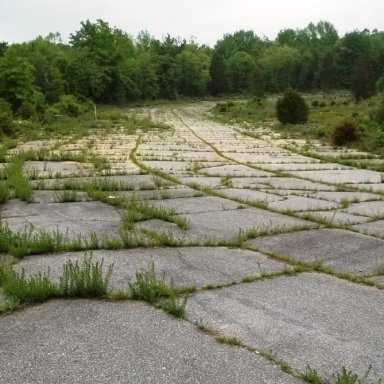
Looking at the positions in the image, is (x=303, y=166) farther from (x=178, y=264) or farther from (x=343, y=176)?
(x=178, y=264)

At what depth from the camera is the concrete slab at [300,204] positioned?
7.21 m

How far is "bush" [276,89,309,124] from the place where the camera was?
2689 cm

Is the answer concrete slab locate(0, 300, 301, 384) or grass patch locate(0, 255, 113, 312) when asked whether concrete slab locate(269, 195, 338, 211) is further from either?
concrete slab locate(0, 300, 301, 384)

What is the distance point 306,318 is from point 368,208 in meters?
4.12

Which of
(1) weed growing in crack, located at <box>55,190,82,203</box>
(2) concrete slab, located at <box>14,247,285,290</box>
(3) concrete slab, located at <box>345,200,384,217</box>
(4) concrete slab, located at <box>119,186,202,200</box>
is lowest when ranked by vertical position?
(3) concrete slab, located at <box>345,200,384,217</box>

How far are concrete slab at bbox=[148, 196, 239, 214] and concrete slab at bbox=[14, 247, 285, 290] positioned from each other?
1.88 meters

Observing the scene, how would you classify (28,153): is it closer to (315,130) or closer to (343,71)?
(315,130)

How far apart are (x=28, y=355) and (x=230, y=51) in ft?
432

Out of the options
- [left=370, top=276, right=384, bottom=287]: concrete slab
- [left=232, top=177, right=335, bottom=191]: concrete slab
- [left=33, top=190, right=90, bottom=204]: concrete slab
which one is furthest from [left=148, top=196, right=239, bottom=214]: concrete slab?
[left=370, top=276, right=384, bottom=287]: concrete slab

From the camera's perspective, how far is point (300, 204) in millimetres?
7531

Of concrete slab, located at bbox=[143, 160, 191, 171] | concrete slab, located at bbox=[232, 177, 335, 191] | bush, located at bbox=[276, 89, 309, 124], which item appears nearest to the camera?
concrete slab, located at bbox=[232, 177, 335, 191]

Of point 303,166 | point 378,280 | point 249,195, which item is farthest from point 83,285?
point 303,166

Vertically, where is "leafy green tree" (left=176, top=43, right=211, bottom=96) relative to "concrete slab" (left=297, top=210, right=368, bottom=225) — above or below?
above

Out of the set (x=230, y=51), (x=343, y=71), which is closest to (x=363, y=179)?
(x=343, y=71)
